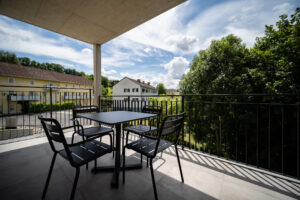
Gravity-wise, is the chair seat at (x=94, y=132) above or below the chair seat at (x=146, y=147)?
above

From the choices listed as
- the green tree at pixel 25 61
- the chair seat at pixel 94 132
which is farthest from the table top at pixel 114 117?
the green tree at pixel 25 61

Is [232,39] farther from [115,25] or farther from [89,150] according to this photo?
[89,150]

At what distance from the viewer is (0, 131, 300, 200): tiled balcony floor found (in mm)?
1252

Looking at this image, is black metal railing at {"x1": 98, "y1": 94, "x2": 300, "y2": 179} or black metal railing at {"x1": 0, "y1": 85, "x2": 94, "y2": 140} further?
black metal railing at {"x1": 98, "y1": 94, "x2": 300, "y2": 179}

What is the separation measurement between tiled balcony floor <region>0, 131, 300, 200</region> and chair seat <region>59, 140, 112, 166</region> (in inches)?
17.8

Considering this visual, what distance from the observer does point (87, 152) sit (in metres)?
1.24

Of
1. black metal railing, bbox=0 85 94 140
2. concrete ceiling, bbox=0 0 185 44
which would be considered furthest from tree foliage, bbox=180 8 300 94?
black metal railing, bbox=0 85 94 140

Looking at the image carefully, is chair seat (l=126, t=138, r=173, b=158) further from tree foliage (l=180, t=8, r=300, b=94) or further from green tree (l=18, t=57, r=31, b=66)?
green tree (l=18, t=57, r=31, b=66)

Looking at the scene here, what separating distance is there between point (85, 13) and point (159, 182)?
10.9 feet

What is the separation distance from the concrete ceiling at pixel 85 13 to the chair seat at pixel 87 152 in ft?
7.96

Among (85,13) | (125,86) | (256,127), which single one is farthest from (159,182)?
(125,86)

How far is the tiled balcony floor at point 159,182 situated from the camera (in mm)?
1252

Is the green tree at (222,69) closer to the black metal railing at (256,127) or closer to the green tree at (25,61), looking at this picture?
the black metal railing at (256,127)

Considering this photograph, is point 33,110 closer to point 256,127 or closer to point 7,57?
point 7,57
